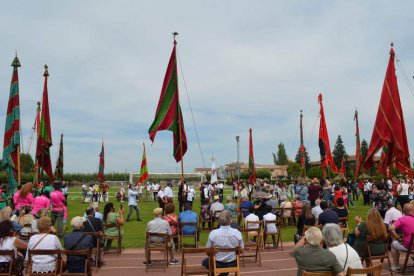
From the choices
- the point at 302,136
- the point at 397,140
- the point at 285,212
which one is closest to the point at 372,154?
the point at 397,140

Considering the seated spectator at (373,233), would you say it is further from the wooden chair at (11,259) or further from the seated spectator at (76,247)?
the wooden chair at (11,259)

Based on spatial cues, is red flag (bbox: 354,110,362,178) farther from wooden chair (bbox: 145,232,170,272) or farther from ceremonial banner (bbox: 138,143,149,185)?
wooden chair (bbox: 145,232,170,272)

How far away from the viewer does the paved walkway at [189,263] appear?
9602mm

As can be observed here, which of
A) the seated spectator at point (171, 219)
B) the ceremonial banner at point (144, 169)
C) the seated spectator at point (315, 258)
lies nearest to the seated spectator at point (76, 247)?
the seated spectator at point (171, 219)

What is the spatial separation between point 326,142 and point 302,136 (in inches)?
334

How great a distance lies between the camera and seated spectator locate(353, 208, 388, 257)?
26.9 ft

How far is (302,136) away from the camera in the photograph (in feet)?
107

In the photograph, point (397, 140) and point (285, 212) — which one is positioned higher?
point (397, 140)

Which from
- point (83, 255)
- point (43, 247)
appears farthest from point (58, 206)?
point (43, 247)

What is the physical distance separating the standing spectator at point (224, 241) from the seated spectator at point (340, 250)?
2.01 meters

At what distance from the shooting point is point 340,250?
6148mm

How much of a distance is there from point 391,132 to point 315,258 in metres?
8.37

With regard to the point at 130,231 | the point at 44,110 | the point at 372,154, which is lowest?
the point at 130,231

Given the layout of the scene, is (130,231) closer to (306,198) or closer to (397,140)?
(306,198)
